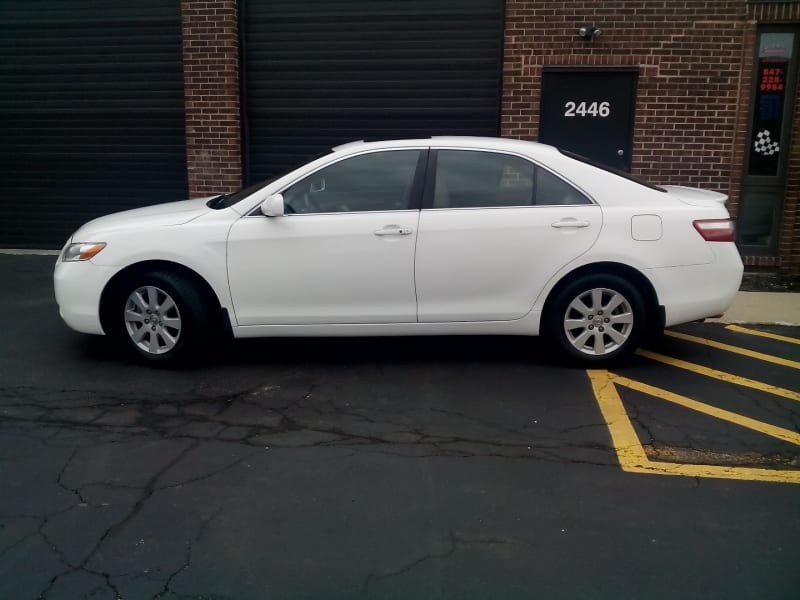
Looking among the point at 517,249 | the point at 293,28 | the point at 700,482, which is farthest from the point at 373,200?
the point at 293,28

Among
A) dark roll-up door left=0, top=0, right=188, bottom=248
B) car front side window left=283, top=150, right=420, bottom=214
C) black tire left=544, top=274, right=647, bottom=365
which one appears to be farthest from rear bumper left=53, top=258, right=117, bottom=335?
dark roll-up door left=0, top=0, right=188, bottom=248

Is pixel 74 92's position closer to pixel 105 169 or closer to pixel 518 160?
pixel 105 169

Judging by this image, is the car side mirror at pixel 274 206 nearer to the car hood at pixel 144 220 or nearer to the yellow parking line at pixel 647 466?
the car hood at pixel 144 220

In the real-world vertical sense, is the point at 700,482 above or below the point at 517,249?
below

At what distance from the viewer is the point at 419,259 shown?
563 cm

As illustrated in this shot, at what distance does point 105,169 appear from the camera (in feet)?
34.9

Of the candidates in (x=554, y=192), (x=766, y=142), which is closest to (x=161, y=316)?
(x=554, y=192)

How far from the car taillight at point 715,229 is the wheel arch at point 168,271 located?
11.4 ft

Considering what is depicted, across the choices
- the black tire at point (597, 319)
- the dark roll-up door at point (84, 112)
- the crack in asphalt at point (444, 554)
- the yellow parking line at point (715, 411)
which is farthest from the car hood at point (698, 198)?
the dark roll-up door at point (84, 112)

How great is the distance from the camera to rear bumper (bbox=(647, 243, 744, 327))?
5672 millimetres

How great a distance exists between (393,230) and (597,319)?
162cm

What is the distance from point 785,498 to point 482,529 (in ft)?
5.09

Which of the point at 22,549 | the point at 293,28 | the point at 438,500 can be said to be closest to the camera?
the point at 22,549

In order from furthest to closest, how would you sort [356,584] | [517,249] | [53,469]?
[517,249] → [53,469] → [356,584]
